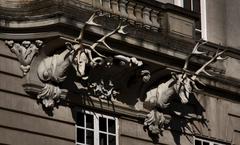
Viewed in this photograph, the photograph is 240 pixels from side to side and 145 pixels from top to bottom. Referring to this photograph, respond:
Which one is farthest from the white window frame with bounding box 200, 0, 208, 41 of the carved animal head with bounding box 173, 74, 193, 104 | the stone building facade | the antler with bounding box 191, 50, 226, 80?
the carved animal head with bounding box 173, 74, 193, 104

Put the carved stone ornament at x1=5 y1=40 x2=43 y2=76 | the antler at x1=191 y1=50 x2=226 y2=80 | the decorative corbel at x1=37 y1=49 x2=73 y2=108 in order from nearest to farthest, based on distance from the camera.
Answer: the carved stone ornament at x1=5 y1=40 x2=43 y2=76 → the decorative corbel at x1=37 y1=49 x2=73 y2=108 → the antler at x1=191 y1=50 x2=226 y2=80

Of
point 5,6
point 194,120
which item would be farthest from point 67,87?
point 194,120

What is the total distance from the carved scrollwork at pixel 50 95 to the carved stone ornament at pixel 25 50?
560mm

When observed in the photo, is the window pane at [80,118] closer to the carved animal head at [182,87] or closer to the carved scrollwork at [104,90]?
the carved scrollwork at [104,90]

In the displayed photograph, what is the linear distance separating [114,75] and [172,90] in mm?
1503

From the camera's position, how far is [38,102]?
865 inches

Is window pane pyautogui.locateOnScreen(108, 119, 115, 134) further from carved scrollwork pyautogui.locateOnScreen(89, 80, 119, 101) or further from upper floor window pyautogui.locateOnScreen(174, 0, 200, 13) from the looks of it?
upper floor window pyautogui.locateOnScreen(174, 0, 200, 13)

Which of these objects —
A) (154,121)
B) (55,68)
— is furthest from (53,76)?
(154,121)

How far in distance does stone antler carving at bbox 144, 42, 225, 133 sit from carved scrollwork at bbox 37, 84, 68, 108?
8.80 ft

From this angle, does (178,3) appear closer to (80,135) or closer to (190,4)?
(190,4)

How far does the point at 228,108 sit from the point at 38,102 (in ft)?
20.2

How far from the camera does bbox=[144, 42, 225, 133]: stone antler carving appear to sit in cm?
2370

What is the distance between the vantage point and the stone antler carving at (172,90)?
2370 centimetres

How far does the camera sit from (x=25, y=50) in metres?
22.0
